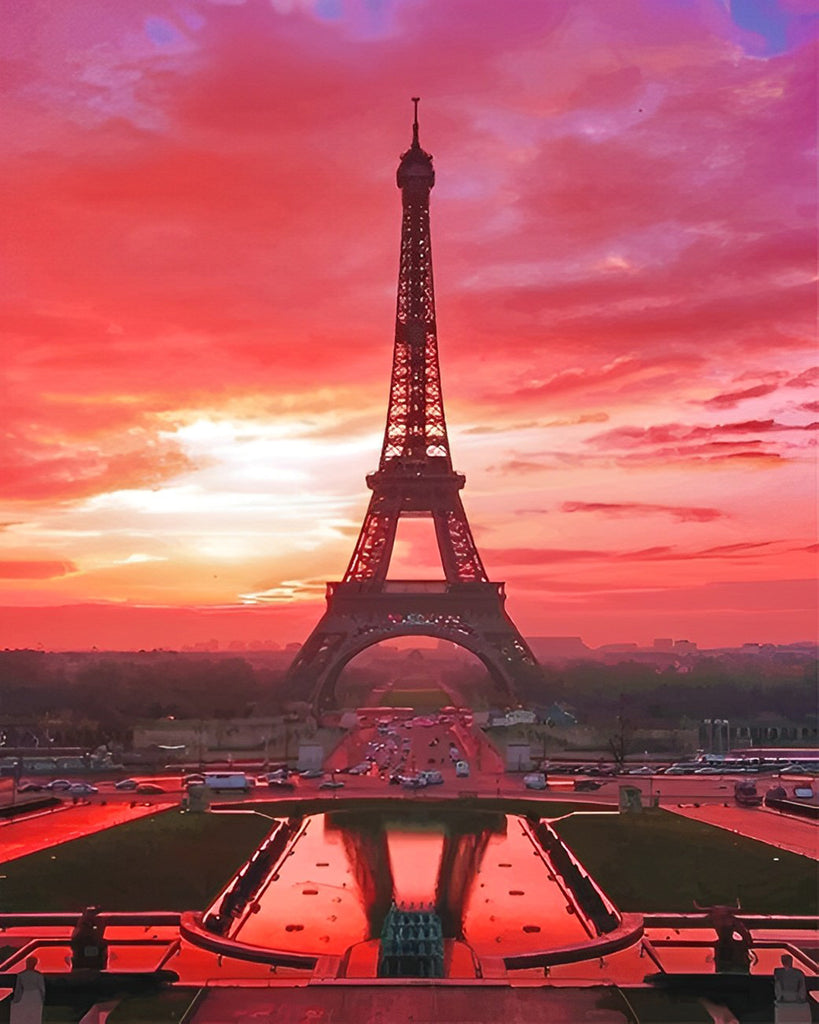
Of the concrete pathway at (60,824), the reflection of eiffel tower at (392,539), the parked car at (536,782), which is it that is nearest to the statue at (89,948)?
the concrete pathway at (60,824)

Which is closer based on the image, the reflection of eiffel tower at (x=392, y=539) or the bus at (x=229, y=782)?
the bus at (x=229, y=782)

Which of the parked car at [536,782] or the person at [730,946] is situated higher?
the parked car at [536,782]

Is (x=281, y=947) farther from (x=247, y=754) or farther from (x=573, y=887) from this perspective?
(x=247, y=754)

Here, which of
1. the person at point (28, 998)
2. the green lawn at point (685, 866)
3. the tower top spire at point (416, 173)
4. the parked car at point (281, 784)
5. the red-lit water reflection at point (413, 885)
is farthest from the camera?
the tower top spire at point (416, 173)

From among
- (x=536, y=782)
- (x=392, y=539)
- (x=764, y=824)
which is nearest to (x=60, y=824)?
(x=536, y=782)

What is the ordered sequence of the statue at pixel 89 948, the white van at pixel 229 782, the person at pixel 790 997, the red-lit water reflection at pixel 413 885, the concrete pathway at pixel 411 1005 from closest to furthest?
the person at pixel 790 997 → the concrete pathway at pixel 411 1005 → the statue at pixel 89 948 → the red-lit water reflection at pixel 413 885 → the white van at pixel 229 782

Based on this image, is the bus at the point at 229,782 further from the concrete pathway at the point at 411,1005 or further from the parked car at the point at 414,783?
the concrete pathway at the point at 411,1005

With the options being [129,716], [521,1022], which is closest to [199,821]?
[521,1022]
